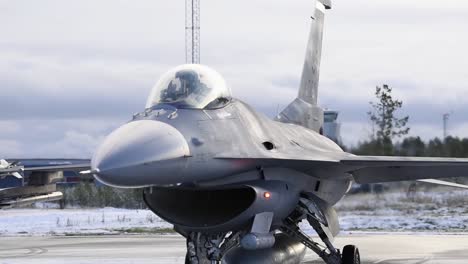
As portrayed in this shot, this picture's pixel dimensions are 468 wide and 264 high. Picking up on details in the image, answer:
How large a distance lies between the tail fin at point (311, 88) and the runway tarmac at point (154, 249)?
2.59 metres

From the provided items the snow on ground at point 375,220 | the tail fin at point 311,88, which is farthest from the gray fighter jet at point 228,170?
the snow on ground at point 375,220

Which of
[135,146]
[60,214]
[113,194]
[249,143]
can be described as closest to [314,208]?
[249,143]

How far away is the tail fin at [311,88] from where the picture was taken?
1459 centimetres

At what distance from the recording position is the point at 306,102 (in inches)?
608

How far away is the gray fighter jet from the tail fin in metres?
1.87

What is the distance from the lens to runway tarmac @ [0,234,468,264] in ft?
51.1

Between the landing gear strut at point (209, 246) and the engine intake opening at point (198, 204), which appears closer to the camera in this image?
the engine intake opening at point (198, 204)

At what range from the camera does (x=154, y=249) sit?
59.3 feet

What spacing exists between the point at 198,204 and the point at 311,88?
5856 mm

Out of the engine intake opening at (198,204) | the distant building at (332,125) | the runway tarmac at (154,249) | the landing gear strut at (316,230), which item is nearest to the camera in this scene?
the engine intake opening at (198,204)

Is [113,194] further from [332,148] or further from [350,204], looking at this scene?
[332,148]

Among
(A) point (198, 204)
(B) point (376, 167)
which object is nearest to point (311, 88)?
(B) point (376, 167)

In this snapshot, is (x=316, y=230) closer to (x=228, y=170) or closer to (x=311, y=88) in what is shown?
(x=228, y=170)

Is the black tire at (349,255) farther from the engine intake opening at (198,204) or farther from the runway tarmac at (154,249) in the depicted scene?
the runway tarmac at (154,249)
